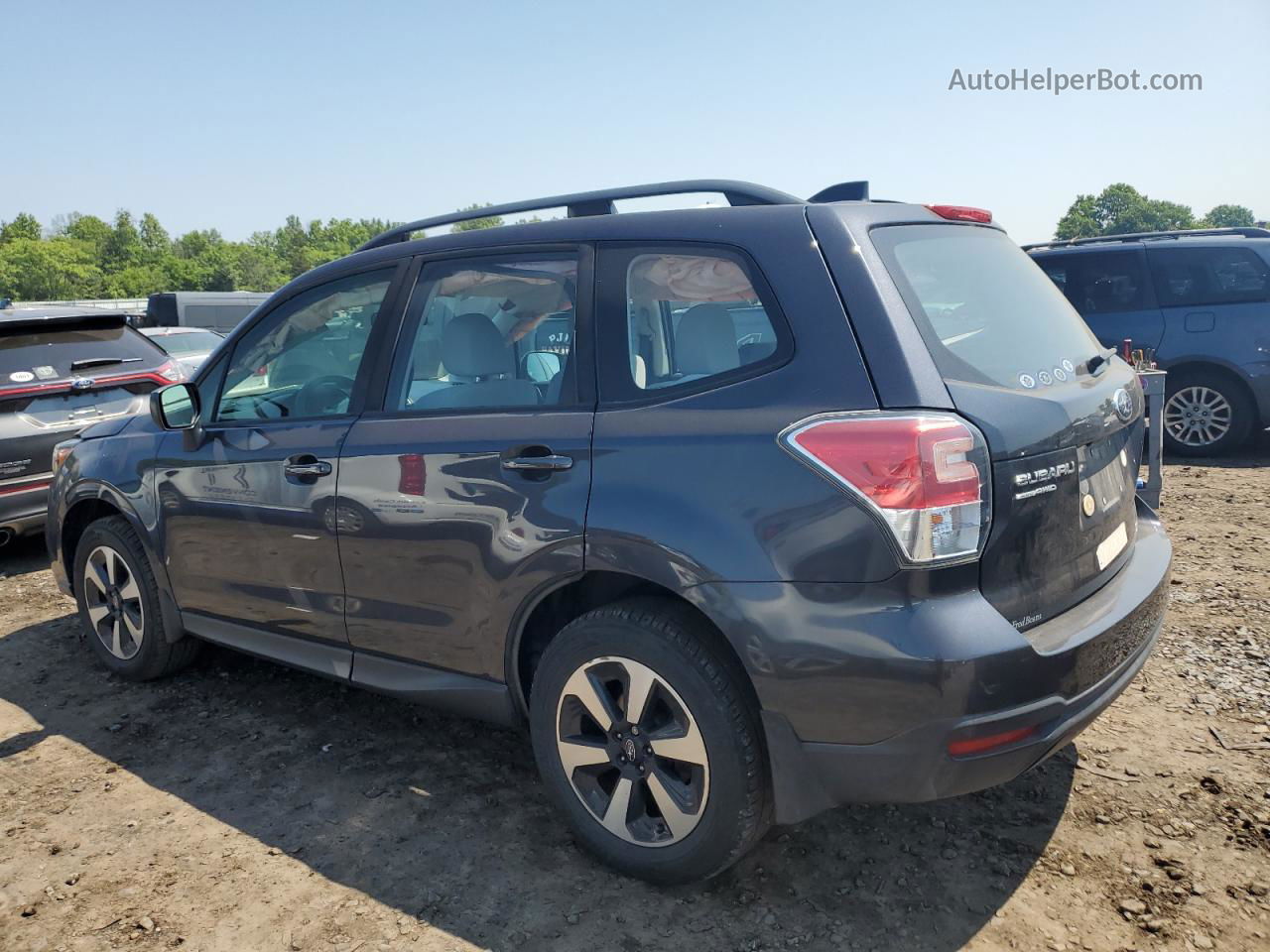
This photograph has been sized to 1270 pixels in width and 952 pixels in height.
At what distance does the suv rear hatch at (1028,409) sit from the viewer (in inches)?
90.7

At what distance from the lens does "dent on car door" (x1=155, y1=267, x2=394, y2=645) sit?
3371 millimetres

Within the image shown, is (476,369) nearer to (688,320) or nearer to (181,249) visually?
(688,320)

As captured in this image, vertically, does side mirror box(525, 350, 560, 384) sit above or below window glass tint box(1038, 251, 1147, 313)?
below

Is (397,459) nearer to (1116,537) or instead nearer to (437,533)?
(437,533)

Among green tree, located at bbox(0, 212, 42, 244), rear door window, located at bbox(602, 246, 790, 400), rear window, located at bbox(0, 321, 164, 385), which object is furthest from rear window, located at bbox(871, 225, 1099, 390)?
green tree, located at bbox(0, 212, 42, 244)

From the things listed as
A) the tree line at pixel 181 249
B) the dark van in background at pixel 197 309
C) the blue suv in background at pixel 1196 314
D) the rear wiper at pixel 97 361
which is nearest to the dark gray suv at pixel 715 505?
the rear wiper at pixel 97 361

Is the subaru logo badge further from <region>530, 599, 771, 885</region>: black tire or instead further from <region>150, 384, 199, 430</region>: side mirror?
<region>150, 384, 199, 430</region>: side mirror

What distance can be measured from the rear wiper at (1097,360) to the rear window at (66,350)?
6.26 metres

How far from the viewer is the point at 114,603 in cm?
436

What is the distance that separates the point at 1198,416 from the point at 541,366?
7426mm

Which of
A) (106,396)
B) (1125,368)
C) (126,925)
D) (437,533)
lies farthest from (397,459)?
(106,396)

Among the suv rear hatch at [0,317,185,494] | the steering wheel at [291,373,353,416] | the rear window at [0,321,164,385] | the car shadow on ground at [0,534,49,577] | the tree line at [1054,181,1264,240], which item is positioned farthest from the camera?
the tree line at [1054,181,1264,240]

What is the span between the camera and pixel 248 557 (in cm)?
365

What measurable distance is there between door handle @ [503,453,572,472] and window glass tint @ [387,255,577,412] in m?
0.18
